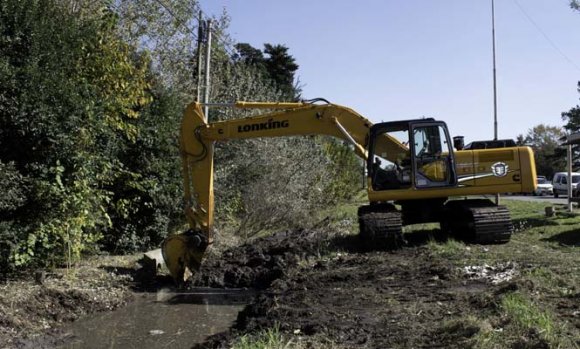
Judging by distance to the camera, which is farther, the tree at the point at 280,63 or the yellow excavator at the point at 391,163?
the tree at the point at 280,63

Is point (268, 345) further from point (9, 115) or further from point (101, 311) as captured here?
point (9, 115)

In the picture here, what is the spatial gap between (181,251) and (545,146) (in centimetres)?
8497

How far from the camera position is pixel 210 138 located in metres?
12.0

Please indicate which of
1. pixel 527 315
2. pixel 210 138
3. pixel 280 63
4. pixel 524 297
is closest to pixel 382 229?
pixel 210 138

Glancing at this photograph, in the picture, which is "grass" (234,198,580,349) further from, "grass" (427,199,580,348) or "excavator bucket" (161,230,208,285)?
"excavator bucket" (161,230,208,285)

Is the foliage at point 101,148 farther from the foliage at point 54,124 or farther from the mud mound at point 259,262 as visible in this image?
the mud mound at point 259,262

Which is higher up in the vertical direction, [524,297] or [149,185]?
[149,185]

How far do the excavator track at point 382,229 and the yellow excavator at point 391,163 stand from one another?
0.8 inches

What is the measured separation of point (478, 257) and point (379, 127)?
11.2ft

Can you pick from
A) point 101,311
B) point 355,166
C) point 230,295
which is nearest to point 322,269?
point 230,295

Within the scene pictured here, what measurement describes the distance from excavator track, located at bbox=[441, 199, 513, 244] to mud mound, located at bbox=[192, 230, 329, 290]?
306 cm

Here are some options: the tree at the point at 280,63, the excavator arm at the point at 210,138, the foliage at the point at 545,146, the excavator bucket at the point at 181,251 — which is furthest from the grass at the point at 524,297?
the foliage at the point at 545,146

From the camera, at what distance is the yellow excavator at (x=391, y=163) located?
11969 millimetres

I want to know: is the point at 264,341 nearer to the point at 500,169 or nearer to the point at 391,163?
the point at 391,163
